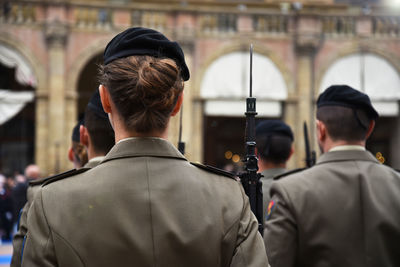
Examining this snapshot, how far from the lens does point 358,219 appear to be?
265 cm

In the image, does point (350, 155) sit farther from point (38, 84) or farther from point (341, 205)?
point (38, 84)

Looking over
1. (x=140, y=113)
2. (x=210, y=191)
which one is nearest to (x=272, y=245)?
(x=210, y=191)

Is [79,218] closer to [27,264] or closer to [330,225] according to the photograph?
[27,264]

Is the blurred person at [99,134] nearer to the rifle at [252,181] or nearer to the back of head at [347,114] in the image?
the rifle at [252,181]

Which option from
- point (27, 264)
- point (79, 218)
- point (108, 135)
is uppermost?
point (108, 135)

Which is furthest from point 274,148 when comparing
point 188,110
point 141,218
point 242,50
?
point 242,50

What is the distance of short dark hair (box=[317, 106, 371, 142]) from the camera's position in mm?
2844

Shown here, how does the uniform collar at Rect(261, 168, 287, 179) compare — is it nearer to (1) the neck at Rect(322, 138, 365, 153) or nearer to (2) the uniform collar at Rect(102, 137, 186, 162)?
(1) the neck at Rect(322, 138, 365, 153)

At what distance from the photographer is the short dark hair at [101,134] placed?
10.1 ft

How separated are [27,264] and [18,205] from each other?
12009 mm

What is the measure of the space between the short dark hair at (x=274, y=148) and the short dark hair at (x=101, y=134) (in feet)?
5.13

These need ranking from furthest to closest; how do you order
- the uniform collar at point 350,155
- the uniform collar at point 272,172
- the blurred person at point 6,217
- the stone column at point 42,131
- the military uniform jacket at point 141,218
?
the stone column at point 42,131 → the blurred person at point 6,217 → the uniform collar at point 272,172 → the uniform collar at point 350,155 → the military uniform jacket at point 141,218

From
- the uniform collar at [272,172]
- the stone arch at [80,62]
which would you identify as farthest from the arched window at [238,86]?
the uniform collar at [272,172]

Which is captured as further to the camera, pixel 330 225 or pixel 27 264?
pixel 330 225
